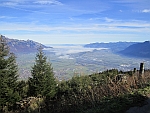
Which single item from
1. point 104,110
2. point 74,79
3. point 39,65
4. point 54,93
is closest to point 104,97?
point 104,110

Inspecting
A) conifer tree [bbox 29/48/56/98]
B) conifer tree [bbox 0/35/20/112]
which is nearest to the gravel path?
conifer tree [bbox 29/48/56/98]

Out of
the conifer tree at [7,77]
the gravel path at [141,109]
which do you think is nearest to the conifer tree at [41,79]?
the conifer tree at [7,77]

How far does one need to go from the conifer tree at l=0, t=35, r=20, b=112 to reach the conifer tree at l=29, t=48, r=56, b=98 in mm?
1600

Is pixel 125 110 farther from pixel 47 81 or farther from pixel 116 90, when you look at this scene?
pixel 47 81

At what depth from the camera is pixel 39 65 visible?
72.4ft

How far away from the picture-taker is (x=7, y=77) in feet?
66.9

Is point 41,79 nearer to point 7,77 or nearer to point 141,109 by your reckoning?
point 7,77

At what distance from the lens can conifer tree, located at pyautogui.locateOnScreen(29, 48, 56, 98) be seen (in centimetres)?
1959

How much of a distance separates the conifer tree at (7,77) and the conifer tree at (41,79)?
160cm

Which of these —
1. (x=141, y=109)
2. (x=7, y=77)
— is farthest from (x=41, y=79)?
(x=141, y=109)

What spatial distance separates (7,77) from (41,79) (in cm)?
A: 302

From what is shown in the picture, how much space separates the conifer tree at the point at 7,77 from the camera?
62.3ft

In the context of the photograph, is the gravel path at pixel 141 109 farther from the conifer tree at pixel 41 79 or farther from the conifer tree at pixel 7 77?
the conifer tree at pixel 7 77

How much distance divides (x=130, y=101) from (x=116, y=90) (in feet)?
5.58
